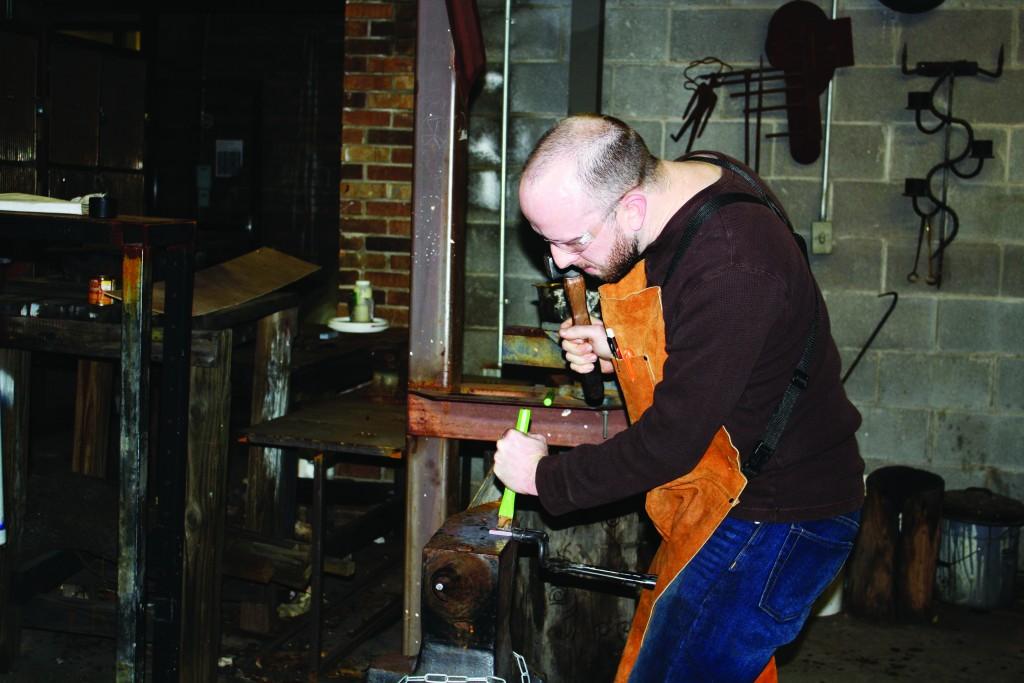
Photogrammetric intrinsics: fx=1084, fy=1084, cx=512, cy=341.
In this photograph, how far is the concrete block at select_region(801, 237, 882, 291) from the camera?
16.0 feet

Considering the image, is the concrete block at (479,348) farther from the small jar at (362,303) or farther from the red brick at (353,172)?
the red brick at (353,172)

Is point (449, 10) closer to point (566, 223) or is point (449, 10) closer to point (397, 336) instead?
point (566, 223)

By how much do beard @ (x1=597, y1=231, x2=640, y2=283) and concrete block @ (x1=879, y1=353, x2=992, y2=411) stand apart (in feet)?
10.1

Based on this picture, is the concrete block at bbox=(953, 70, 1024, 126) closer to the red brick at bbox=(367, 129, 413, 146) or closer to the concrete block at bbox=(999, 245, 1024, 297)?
the concrete block at bbox=(999, 245, 1024, 297)

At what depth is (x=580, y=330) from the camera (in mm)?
2592

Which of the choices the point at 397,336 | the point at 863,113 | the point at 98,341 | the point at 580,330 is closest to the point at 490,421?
the point at 580,330

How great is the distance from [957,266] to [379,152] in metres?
2.75

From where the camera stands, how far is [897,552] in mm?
4629

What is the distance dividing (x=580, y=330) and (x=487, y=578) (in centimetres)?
81

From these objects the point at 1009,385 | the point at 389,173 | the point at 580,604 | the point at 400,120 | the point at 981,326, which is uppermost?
the point at 400,120

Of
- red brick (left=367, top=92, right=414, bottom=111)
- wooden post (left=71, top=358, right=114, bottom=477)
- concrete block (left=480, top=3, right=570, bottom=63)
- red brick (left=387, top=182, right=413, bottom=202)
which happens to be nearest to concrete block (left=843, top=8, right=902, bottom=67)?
concrete block (left=480, top=3, right=570, bottom=63)

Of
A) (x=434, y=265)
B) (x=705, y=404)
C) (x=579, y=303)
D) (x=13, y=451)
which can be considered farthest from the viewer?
(x=13, y=451)

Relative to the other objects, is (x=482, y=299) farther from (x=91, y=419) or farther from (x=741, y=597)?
(x=741, y=597)

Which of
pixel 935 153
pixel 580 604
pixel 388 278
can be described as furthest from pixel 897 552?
pixel 388 278
